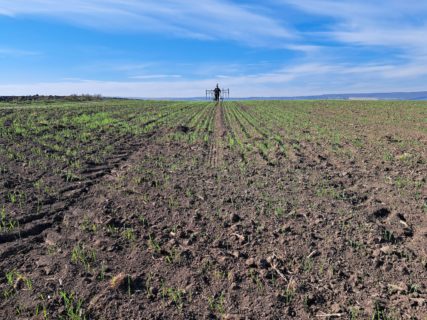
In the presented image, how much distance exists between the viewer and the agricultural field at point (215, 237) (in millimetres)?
3787

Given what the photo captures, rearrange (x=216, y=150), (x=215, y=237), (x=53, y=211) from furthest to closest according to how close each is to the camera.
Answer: (x=216, y=150)
(x=53, y=211)
(x=215, y=237)

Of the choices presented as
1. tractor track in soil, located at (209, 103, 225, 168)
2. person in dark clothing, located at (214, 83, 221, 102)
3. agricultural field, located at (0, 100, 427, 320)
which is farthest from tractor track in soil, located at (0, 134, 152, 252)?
person in dark clothing, located at (214, 83, 221, 102)

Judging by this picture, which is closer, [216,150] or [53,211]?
[53,211]

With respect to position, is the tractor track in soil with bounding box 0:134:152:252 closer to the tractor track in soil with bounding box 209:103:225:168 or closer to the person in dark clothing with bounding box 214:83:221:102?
the tractor track in soil with bounding box 209:103:225:168

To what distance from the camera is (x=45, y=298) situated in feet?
12.6

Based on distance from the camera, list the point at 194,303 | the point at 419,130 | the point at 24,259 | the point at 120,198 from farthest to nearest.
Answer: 1. the point at 419,130
2. the point at 120,198
3. the point at 24,259
4. the point at 194,303

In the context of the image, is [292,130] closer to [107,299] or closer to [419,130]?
[419,130]

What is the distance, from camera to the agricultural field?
379 cm

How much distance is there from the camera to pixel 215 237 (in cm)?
523

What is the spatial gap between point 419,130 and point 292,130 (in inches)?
208

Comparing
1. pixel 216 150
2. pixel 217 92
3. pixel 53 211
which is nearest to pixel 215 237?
pixel 53 211

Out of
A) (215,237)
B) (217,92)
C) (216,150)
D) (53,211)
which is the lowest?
(215,237)

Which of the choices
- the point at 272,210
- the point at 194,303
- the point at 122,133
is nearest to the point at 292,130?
the point at 122,133

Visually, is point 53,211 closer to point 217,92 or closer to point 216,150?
point 216,150
